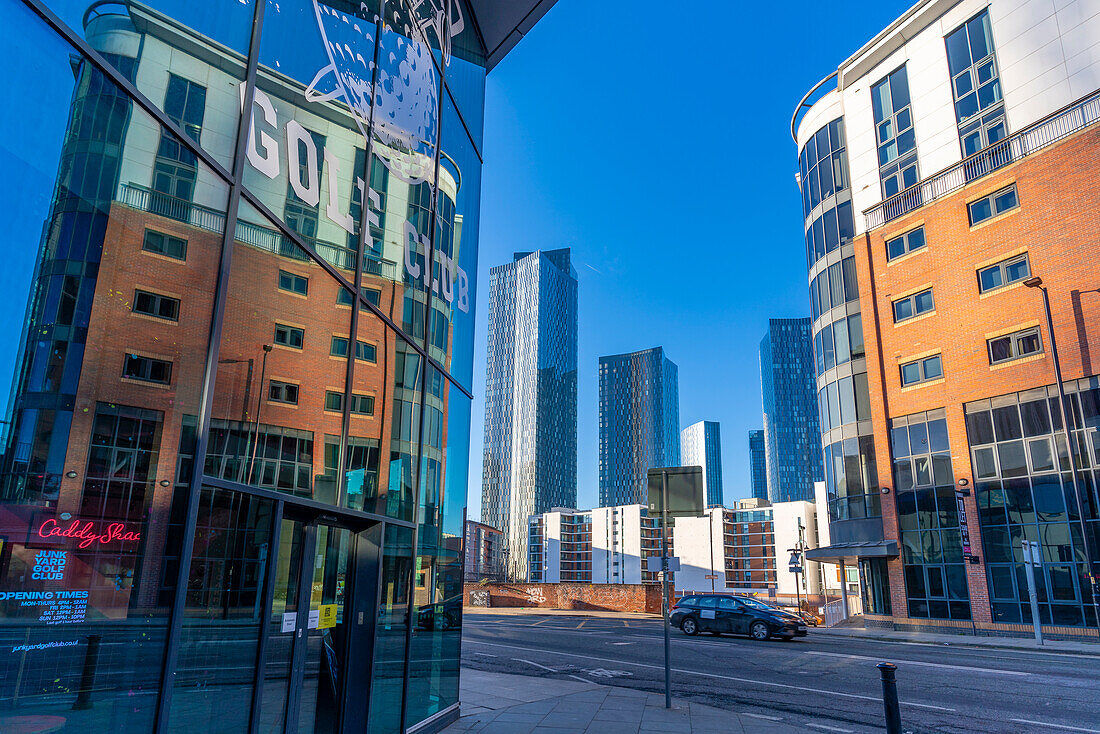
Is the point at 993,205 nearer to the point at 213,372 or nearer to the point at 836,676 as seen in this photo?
the point at 836,676

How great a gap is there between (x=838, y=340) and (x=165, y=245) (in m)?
37.3

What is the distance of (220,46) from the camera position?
15.1 feet

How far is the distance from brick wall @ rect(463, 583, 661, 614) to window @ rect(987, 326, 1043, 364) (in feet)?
89.1

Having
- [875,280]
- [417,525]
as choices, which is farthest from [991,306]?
[417,525]

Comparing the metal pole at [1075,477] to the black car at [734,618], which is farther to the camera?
the metal pole at [1075,477]

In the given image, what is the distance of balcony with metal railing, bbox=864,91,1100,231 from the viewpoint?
27.5 m

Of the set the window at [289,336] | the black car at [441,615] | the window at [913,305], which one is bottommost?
the black car at [441,615]

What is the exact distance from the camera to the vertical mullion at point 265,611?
4.95 m

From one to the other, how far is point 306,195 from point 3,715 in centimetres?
417

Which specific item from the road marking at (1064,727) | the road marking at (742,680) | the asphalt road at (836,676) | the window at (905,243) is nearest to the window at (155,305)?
the asphalt road at (836,676)

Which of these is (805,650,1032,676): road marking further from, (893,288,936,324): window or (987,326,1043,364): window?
(893,288,936,324): window

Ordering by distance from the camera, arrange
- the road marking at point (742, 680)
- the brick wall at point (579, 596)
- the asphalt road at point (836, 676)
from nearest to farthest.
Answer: the asphalt road at point (836, 676) < the road marking at point (742, 680) < the brick wall at point (579, 596)

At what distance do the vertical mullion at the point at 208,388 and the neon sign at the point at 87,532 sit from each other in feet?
1.54

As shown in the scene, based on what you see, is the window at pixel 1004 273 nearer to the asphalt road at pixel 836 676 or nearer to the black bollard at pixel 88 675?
the asphalt road at pixel 836 676
